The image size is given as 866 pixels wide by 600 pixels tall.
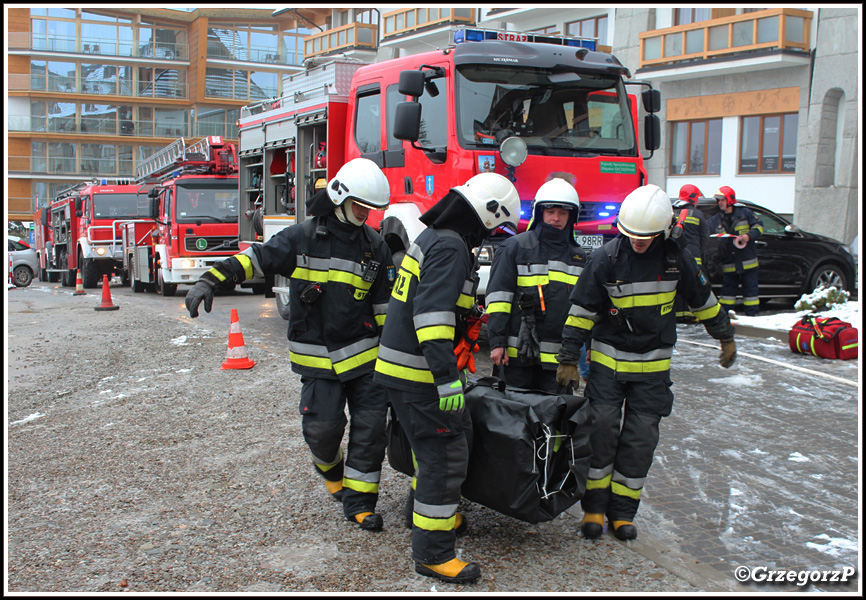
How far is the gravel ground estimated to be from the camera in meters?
3.67

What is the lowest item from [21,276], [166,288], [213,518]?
[21,276]

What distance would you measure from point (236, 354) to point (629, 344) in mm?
5341

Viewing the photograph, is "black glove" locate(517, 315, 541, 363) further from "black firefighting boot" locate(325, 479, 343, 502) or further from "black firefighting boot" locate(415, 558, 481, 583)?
"black firefighting boot" locate(415, 558, 481, 583)

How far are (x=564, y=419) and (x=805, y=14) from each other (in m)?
21.0

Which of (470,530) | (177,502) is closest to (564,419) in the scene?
(470,530)

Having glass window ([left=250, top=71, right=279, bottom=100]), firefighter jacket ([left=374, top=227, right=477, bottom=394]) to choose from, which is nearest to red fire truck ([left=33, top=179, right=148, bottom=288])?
firefighter jacket ([left=374, top=227, right=477, bottom=394])

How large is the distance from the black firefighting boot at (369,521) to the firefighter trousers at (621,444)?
1.09 meters

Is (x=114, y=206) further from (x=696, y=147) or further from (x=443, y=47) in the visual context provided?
(x=443, y=47)

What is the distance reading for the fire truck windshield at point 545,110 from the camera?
8148 mm

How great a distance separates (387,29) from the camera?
32.4 metres

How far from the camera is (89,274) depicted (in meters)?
23.1

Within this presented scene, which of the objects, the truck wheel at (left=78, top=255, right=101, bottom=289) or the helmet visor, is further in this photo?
the truck wheel at (left=78, top=255, right=101, bottom=289)

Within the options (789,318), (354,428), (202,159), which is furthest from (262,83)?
(354,428)

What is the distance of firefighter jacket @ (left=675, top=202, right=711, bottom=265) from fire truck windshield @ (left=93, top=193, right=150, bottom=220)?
16.9 meters
